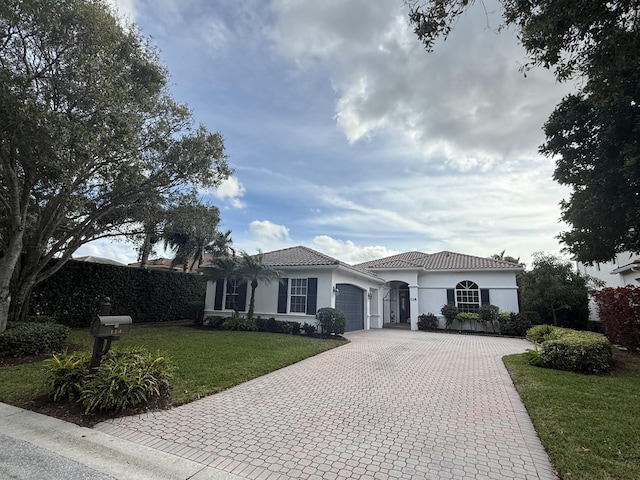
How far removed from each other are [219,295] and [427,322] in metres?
12.6

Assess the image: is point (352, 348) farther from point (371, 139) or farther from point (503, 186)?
point (503, 186)

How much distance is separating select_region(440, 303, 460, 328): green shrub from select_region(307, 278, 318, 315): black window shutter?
28.8 feet

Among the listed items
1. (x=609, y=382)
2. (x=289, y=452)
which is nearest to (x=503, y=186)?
(x=609, y=382)

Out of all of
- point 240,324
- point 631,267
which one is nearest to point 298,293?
point 240,324

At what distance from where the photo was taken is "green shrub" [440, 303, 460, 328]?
19.4 metres

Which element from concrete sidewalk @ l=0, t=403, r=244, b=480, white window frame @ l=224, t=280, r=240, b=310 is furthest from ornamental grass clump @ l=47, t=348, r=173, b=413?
white window frame @ l=224, t=280, r=240, b=310

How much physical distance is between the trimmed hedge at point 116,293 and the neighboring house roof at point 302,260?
13.2ft

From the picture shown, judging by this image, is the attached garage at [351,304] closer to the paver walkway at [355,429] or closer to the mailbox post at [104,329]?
the paver walkway at [355,429]

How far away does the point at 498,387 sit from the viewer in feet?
23.1

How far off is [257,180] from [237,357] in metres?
8.34

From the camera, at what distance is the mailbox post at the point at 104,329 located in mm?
5207

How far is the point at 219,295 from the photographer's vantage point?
17.8 m

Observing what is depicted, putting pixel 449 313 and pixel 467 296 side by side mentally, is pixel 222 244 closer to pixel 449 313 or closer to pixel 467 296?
pixel 449 313

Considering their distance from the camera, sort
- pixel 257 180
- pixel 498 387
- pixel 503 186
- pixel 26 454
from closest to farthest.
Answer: pixel 26 454 < pixel 498 387 < pixel 503 186 < pixel 257 180
